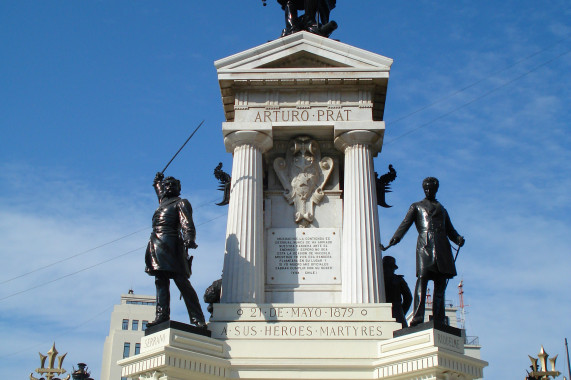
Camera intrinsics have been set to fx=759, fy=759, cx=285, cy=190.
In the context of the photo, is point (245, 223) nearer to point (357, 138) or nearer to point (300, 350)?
point (300, 350)

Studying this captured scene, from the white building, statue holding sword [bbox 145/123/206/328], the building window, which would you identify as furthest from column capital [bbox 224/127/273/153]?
the building window

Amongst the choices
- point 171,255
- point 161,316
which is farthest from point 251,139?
point 161,316

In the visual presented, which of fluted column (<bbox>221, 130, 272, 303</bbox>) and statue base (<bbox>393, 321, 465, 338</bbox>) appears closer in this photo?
statue base (<bbox>393, 321, 465, 338</bbox>)

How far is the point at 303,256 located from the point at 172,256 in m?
3.20

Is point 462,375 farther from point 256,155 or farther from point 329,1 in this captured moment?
point 329,1

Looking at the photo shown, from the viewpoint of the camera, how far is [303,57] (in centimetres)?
1867

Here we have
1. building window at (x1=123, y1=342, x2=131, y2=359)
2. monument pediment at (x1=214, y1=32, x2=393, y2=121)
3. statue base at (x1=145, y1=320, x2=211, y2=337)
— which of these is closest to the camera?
statue base at (x1=145, y1=320, x2=211, y2=337)

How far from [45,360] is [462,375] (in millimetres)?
9756

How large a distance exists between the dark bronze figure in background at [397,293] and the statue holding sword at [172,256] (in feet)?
14.3

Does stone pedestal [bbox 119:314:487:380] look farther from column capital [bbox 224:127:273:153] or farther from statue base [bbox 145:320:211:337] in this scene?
column capital [bbox 224:127:273:153]

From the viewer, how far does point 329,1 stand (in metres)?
22.1

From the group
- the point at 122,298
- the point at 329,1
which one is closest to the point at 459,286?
the point at 122,298

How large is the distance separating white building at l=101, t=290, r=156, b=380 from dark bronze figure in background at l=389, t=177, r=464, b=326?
64.7 m

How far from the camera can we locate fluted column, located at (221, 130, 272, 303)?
1614 cm
